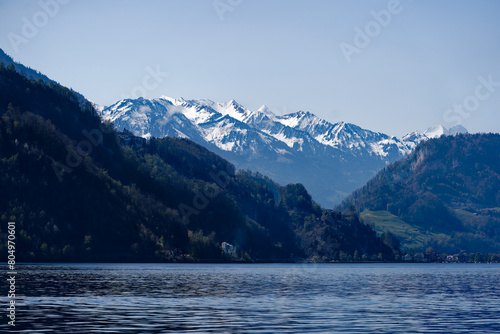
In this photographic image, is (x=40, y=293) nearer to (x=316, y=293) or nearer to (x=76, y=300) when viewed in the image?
(x=76, y=300)

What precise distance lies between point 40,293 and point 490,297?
71363 mm

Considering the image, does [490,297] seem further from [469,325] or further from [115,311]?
[115,311]

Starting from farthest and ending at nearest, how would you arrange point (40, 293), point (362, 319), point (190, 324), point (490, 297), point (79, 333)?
point (490, 297) → point (40, 293) → point (362, 319) → point (190, 324) → point (79, 333)

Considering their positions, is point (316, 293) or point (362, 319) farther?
point (316, 293)

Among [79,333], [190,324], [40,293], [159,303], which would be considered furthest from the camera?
[40,293]

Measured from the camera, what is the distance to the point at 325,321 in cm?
7475

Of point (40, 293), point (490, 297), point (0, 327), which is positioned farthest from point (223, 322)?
point (490, 297)

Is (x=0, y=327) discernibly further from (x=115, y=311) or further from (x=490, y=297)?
(x=490, y=297)

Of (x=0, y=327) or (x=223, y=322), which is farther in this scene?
(x=223, y=322)

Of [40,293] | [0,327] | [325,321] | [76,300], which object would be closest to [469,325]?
[325,321]

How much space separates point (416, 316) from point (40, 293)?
5738 cm

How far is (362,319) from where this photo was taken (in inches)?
3024

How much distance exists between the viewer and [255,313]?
83.2 m

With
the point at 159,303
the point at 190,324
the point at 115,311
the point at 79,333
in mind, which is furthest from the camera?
the point at 159,303
